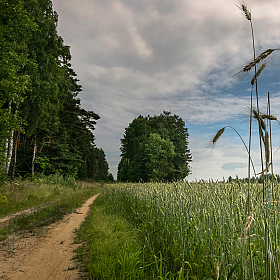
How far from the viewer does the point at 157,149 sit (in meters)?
36.5

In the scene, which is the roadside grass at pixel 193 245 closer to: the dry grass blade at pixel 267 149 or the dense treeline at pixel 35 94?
the dry grass blade at pixel 267 149

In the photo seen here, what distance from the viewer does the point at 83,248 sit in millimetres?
5051

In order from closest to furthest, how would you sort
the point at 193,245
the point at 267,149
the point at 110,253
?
the point at 267,149, the point at 193,245, the point at 110,253

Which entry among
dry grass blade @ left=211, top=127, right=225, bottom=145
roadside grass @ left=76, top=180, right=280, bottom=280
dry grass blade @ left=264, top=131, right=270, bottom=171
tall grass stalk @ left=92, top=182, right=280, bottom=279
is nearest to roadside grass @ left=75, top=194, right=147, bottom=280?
roadside grass @ left=76, top=180, right=280, bottom=280

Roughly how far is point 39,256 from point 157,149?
32.4 meters

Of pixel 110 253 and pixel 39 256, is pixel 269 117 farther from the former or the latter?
pixel 39 256

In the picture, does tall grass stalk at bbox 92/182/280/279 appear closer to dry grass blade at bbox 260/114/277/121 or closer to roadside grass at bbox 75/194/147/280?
roadside grass at bbox 75/194/147/280

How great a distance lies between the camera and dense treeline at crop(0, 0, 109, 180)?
11938 millimetres

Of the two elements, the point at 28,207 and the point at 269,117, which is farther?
the point at 28,207

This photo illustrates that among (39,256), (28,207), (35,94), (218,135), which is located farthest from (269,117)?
(35,94)

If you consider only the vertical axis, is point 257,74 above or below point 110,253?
above

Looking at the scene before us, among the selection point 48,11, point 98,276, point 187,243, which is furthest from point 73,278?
point 48,11

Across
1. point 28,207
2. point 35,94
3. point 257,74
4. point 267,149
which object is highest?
point 35,94

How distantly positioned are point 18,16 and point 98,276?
1512cm
